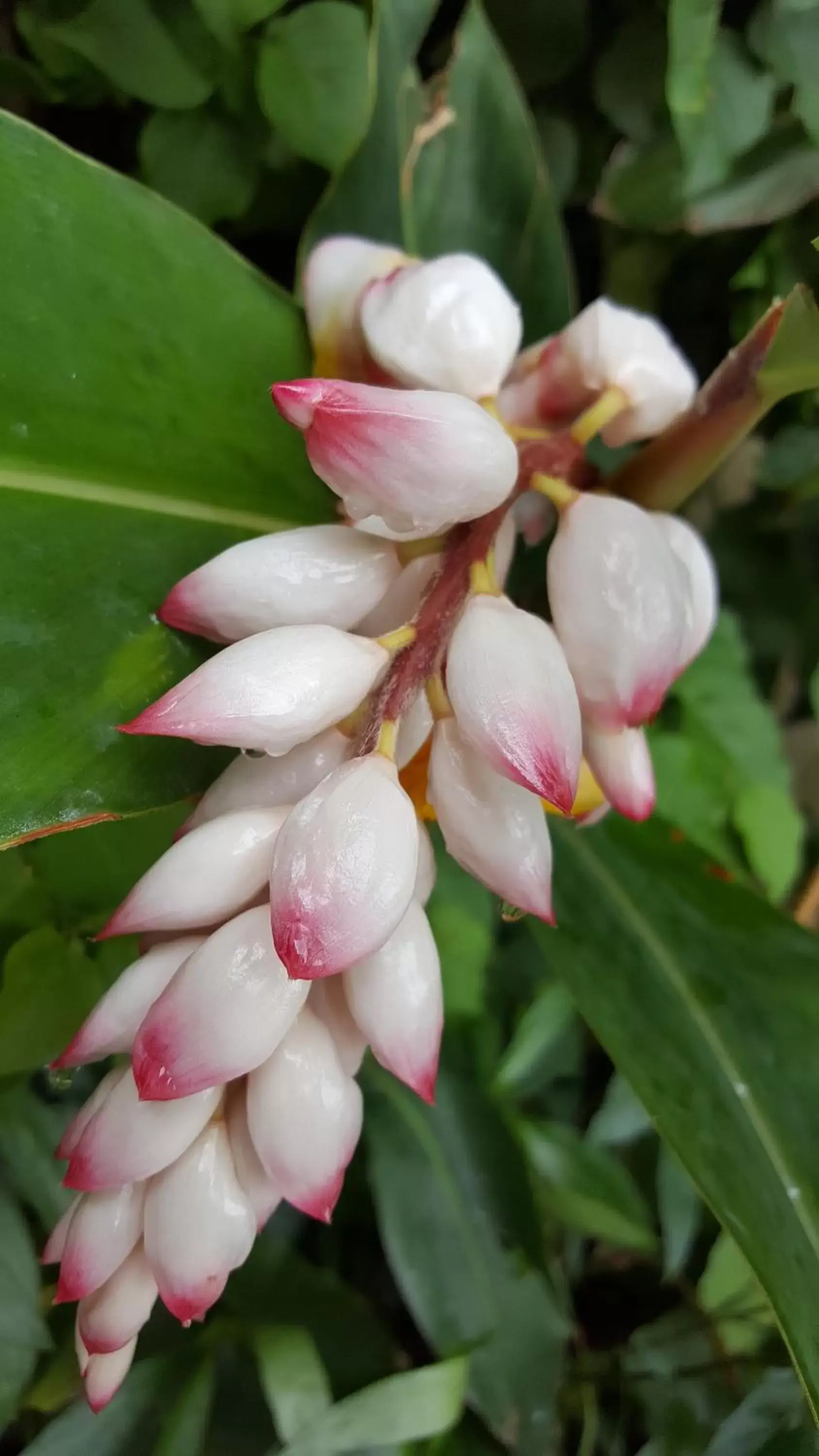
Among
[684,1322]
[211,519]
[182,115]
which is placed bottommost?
[684,1322]

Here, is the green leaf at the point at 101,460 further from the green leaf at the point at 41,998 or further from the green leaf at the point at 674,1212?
the green leaf at the point at 674,1212

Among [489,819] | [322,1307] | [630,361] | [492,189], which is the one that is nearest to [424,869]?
[489,819]

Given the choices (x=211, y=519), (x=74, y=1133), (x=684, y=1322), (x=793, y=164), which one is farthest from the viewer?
(x=684, y=1322)

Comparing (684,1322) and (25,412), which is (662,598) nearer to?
(25,412)

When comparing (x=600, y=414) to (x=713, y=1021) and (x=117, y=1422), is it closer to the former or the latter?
(x=713, y=1021)

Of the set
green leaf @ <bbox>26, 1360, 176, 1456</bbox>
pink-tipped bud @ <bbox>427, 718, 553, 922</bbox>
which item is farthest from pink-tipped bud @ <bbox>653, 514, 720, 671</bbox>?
green leaf @ <bbox>26, 1360, 176, 1456</bbox>

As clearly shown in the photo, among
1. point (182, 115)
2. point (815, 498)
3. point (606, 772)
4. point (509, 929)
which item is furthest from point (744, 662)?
point (182, 115)

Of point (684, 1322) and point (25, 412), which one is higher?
point (25, 412)
